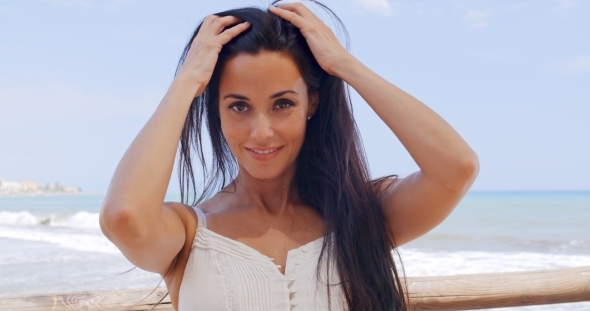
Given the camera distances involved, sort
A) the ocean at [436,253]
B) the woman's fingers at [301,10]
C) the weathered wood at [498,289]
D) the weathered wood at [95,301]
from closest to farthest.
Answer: the woman's fingers at [301,10]
the weathered wood at [95,301]
the weathered wood at [498,289]
the ocean at [436,253]

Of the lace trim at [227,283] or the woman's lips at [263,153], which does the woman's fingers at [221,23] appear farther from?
the lace trim at [227,283]

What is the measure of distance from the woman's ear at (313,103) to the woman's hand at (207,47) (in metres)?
0.29

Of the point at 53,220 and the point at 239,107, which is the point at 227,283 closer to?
the point at 239,107

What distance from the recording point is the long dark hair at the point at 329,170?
1.82 m

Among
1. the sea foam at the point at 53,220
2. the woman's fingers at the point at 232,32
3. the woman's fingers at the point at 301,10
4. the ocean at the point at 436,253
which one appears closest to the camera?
the woman's fingers at the point at 232,32

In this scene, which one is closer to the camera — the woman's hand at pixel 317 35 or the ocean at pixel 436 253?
the woman's hand at pixel 317 35

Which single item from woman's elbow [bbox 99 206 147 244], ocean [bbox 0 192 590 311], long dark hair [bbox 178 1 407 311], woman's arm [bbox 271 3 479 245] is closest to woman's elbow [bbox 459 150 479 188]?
woman's arm [bbox 271 3 479 245]

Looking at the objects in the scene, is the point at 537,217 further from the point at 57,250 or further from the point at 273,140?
the point at 273,140

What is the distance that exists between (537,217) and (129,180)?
14.7 metres

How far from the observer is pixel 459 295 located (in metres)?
2.35

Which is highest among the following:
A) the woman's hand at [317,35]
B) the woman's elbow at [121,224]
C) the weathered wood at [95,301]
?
the woman's hand at [317,35]

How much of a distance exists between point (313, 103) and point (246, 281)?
561mm

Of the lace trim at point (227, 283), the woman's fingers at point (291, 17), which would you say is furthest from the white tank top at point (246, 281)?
the woman's fingers at point (291, 17)

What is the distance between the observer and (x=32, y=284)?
7.49 m
